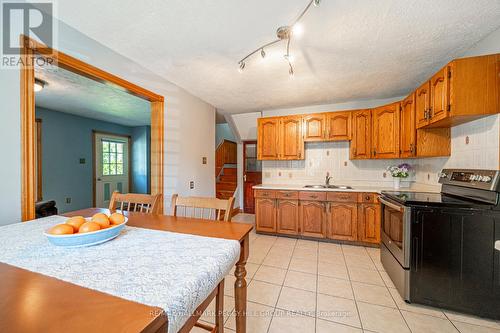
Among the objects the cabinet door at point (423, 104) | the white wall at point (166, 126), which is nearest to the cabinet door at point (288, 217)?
the white wall at point (166, 126)

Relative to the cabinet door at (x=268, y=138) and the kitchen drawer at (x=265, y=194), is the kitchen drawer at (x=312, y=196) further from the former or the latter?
the cabinet door at (x=268, y=138)

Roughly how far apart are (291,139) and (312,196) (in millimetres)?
1031

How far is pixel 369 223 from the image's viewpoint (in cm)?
279

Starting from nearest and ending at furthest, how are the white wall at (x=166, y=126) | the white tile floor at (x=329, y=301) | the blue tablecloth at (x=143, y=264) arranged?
the blue tablecloth at (x=143, y=264)
the white wall at (x=166, y=126)
the white tile floor at (x=329, y=301)

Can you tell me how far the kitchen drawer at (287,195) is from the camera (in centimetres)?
312

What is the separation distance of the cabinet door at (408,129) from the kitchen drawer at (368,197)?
0.65 meters

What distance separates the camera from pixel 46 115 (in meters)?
3.94

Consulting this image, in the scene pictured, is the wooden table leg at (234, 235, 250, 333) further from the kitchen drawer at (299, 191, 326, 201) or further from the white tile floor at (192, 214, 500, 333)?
the kitchen drawer at (299, 191, 326, 201)

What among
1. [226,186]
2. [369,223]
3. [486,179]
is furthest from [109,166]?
[486,179]

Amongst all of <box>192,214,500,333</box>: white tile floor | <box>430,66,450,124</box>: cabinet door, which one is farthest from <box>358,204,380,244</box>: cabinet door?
<box>430,66,450,124</box>: cabinet door

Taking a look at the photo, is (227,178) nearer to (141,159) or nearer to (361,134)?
(141,159)

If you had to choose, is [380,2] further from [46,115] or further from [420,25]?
[46,115]

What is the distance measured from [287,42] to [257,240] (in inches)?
104

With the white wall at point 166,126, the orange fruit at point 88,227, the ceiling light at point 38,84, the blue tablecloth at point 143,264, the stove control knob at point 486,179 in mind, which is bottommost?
the blue tablecloth at point 143,264
